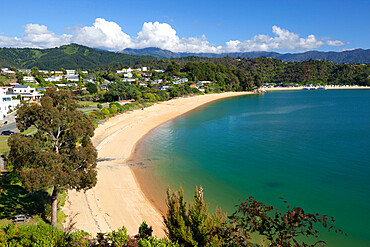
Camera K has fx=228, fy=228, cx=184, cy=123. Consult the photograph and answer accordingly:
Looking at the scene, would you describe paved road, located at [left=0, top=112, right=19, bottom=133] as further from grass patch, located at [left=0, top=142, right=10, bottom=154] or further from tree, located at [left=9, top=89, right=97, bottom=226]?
tree, located at [left=9, top=89, right=97, bottom=226]

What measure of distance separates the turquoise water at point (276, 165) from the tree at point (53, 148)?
10.7m

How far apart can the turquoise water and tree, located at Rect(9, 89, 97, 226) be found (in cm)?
1066

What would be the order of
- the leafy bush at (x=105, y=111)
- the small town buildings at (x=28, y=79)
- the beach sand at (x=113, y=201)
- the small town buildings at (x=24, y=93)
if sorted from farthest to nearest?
the small town buildings at (x=28, y=79), the small town buildings at (x=24, y=93), the leafy bush at (x=105, y=111), the beach sand at (x=113, y=201)

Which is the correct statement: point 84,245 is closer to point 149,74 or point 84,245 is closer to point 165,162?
point 165,162

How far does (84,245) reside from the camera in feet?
29.6

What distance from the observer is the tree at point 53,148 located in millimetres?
11602

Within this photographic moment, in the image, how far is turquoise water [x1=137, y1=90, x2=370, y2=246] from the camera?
19.4 metres

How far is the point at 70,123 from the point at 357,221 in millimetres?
21336

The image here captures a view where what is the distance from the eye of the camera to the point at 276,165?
2761 centimetres

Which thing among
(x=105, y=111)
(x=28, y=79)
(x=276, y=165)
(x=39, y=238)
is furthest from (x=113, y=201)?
(x=28, y=79)

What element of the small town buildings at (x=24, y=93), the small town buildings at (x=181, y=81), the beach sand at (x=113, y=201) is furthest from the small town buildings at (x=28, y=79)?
Result: the beach sand at (x=113, y=201)

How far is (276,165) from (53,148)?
23.8 meters

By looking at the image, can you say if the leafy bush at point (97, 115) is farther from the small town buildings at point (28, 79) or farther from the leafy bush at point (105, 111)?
the small town buildings at point (28, 79)

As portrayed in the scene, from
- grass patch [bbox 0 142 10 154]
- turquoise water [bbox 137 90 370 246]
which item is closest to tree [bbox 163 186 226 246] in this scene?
turquoise water [bbox 137 90 370 246]
